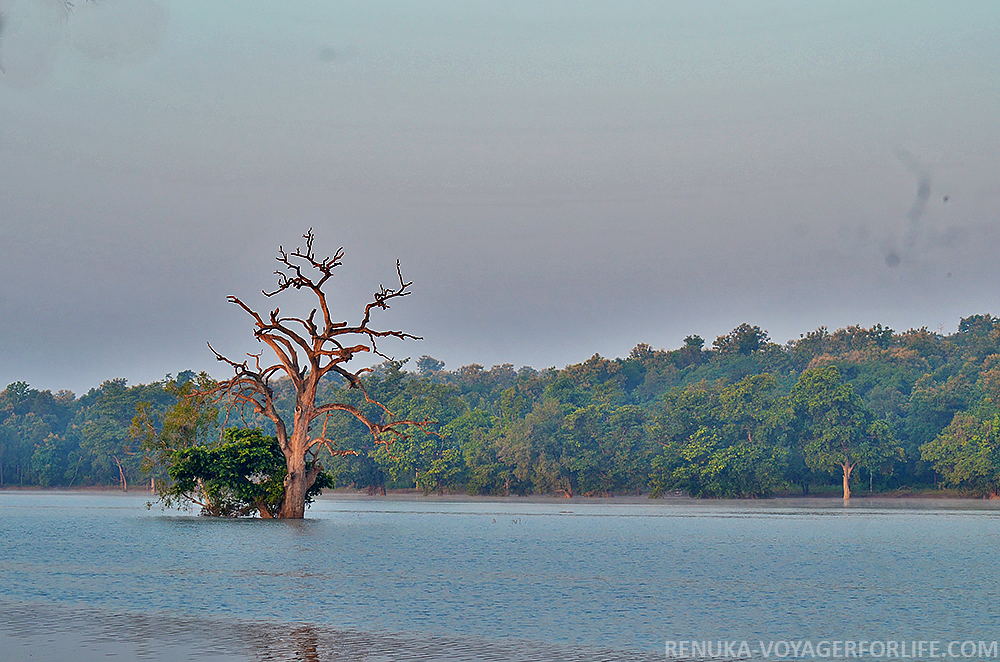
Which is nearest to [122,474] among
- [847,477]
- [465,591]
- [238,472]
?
[847,477]

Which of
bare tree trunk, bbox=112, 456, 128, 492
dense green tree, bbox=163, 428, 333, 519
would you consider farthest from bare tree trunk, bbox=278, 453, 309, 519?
bare tree trunk, bbox=112, 456, 128, 492

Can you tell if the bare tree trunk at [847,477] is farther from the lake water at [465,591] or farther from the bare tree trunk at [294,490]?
the bare tree trunk at [294,490]

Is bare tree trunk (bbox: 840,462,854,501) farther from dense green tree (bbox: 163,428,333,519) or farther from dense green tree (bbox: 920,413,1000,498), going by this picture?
dense green tree (bbox: 163,428,333,519)

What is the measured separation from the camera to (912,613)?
1028 inches

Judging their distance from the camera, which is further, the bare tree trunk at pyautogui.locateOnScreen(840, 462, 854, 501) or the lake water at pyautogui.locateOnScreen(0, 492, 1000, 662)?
the bare tree trunk at pyautogui.locateOnScreen(840, 462, 854, 501)

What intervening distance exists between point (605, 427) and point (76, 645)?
109761 mm

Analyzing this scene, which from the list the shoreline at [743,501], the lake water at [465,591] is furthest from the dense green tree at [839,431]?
the lake water at [465,591]

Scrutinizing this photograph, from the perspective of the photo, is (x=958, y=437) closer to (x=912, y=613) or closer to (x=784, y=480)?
(x=784, y=480)

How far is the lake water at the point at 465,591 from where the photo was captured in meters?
21.0

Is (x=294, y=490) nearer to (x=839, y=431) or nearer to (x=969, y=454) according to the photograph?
(x=839, y=431)

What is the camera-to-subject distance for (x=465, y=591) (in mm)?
29875

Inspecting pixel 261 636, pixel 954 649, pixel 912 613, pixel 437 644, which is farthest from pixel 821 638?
pixel 261 636

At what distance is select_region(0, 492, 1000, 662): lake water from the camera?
826 inches

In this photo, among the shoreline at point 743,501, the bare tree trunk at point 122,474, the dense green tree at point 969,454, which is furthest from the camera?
the bare tree trunk at point 122,474
